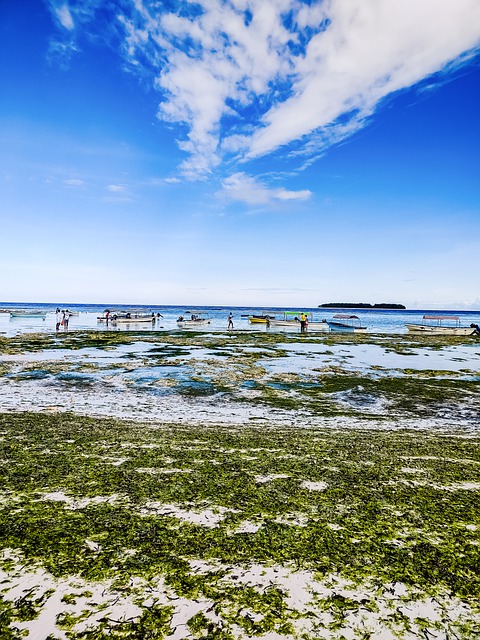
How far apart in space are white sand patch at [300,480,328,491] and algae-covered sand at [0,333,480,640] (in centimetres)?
3

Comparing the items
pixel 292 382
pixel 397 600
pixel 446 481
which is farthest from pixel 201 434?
pixel 292 382

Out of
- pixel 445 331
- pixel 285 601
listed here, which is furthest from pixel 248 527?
pixel 445 331

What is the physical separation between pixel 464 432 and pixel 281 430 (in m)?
5.55

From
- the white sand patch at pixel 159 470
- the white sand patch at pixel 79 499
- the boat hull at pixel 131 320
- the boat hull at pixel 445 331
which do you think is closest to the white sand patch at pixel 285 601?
the white sand patch at pixel 79 499

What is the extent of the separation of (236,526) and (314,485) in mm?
1959

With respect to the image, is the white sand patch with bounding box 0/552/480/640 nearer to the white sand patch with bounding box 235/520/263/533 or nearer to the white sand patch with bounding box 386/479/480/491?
the white sand patch with bounding box 235/520/263/533

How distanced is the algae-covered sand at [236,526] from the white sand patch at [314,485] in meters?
0.03

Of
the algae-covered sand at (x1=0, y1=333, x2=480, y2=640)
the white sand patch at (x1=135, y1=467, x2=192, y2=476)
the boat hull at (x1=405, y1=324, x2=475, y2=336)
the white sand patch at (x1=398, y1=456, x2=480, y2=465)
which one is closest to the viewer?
the algae-covered sand at (x1=0, y1=333, x2=480, y2=640)

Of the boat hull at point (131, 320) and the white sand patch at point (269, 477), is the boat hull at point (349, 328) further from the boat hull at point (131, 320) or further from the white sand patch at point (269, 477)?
the white sand patch at point (269, 477)

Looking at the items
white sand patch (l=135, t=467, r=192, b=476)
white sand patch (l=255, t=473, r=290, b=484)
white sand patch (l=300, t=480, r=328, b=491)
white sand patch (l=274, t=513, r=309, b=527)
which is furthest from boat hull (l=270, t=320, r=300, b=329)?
white sand patch (l=274, t=513, r=309, b=527)

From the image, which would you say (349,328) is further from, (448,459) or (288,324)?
(448,459)

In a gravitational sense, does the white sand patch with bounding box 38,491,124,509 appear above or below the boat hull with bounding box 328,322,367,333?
above

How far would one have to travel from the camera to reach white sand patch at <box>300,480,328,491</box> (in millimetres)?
6453

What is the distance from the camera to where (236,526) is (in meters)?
5.15
